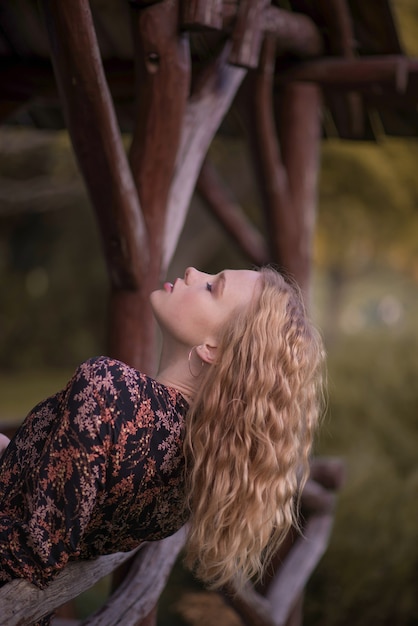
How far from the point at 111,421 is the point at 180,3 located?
1.79 meters

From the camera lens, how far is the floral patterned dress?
6.38 feet

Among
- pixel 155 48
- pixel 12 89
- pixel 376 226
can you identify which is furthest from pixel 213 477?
pixel 376 226

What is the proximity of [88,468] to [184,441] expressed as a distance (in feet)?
0.90

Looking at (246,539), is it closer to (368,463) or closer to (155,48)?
(155,48)

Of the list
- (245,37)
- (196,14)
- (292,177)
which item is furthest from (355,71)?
(196,14)

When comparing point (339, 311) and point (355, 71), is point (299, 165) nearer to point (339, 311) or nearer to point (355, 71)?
point (355, 71)

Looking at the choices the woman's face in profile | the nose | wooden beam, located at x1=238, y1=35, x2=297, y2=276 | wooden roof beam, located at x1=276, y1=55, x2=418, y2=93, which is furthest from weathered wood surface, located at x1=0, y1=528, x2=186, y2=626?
wooden roof beam, located at x1=276, y1=55, x2=418, y2=93

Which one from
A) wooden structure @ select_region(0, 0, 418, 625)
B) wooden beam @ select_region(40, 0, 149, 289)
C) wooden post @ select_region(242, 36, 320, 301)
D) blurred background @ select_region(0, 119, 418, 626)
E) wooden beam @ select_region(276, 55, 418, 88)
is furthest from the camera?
blurred background @ select_region(0, 119, 418, 626)

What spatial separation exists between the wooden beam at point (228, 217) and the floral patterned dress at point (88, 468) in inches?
138

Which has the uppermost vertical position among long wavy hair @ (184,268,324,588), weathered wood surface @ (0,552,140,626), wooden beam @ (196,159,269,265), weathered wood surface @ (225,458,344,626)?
long wavy hair @ (184,268,324,588)

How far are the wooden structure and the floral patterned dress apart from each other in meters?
0.14

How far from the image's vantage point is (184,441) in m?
2.13

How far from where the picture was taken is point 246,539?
7.14ft

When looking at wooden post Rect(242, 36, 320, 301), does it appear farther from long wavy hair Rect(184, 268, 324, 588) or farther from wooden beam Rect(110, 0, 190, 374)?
long wavy hair Rect(184, 268, 324, 588)
